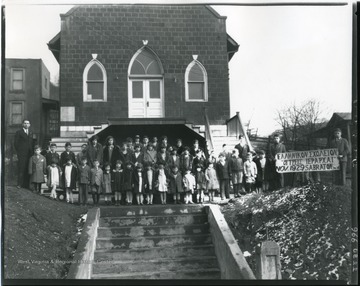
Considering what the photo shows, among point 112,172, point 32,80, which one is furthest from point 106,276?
point 32,80

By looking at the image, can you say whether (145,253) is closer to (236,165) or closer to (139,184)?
(139,184)

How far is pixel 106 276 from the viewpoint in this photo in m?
7.49

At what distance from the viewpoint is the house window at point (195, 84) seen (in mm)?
9294

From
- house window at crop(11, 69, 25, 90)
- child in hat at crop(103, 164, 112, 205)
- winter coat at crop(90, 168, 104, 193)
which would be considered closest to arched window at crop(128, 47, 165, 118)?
child in hat at crop(103, 164, 112, 205)

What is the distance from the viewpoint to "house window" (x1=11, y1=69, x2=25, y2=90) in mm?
7172

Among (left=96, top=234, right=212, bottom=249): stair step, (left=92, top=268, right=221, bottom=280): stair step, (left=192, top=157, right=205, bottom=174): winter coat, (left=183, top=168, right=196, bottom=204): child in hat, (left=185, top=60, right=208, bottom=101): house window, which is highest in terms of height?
(left=185, top=60, right=208, bottom=101): house window

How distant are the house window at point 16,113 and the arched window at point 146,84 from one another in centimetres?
241

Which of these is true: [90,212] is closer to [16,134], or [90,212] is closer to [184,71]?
[16,134]

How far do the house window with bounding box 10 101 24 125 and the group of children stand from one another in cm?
104

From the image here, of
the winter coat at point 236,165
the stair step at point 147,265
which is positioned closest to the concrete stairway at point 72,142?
the stair step at point 147,265

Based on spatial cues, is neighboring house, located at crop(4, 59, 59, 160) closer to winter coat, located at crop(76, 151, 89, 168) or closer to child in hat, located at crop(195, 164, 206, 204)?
winter coat, located at crop(76, 151, 89, 168)

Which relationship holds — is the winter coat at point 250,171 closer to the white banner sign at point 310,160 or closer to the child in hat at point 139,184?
the white banner sign at point 310,160

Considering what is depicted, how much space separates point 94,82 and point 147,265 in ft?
11.5

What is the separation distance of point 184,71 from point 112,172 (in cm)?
228
